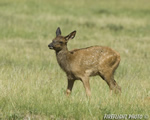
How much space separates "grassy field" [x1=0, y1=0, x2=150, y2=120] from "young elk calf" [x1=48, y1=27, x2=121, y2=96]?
0.35 meters

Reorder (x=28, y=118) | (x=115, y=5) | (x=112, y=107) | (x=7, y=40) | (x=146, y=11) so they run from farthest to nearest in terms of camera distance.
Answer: (x=115, y=5) → (x=146, y=11) → (x=7, y=40) → (x=112, y=107) → (x=28, y=118)

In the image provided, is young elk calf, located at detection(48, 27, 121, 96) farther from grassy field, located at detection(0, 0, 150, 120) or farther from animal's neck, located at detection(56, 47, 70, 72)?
grassy field, located at detection(0, 0, 150, 120)

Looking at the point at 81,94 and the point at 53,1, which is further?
the point at 53,1

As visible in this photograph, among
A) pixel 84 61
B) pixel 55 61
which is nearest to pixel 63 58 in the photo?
pixel 84 61

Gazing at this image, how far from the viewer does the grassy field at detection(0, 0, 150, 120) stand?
7934 mm

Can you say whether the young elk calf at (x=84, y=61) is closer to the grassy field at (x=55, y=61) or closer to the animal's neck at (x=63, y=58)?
the animal's neck at (x=63, y=58)

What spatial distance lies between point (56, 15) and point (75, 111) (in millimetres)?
23248

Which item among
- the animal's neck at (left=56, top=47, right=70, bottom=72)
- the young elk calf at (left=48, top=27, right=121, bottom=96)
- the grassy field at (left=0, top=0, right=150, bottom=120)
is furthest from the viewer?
the animal's neck at (left=56, top=47, right=70, bottom=72)

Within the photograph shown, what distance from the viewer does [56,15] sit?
3062cm

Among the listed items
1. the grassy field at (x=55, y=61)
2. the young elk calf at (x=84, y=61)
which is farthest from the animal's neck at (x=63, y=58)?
the grassy field at (x=55, y=61)

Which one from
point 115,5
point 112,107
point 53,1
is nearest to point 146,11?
point 115,5

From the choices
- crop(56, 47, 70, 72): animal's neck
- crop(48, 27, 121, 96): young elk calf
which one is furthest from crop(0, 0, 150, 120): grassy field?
crop(56, 47, 70, 72): animal's neck

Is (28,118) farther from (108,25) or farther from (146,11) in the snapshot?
(146,11)

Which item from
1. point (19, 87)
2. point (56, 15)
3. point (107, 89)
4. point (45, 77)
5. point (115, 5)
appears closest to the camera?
point (19, 87)
